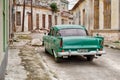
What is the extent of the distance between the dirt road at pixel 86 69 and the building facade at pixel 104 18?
1194cm

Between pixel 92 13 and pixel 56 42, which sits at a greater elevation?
pixel 92 13

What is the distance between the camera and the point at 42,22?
60562mm

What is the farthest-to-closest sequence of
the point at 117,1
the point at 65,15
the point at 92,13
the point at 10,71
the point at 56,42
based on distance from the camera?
the point at 65,15, the point at 92,13, the point at 117,1, the point at 56,42, the point at 10,71

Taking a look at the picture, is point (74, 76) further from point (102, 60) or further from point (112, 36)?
point (112, 36)

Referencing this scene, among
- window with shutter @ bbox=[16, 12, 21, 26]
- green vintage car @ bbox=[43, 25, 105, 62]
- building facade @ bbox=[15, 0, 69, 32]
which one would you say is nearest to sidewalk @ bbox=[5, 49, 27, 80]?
green vintage car @ bbox=[43, 25, 105, 62]

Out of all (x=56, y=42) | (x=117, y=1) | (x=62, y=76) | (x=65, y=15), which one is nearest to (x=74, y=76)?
(x=62, y=76)

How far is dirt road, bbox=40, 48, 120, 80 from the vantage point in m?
10.2

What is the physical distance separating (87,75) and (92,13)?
19.9m

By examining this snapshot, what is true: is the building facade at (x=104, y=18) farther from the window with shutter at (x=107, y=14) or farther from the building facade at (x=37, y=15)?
the building facade at (x=37, y=15)

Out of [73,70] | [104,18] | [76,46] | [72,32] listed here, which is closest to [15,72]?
[73,70]

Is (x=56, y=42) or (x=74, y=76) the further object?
(x=56, y=42)

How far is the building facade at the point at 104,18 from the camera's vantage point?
26.3m

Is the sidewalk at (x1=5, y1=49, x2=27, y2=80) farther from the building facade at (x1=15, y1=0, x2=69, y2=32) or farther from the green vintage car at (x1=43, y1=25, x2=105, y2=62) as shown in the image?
the building facade at (x1=15, y1=0, x2=69, y2=32)

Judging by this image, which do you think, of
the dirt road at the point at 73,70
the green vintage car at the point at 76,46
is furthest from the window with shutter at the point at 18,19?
the green vintage car at the point at 76,46
